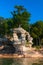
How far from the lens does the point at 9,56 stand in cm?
7262

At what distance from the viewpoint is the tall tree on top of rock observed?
3521 inches

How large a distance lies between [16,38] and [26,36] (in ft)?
25.8

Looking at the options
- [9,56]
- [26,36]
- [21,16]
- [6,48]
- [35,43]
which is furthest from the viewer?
[35,43]

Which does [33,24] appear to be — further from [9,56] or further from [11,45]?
[9,56]

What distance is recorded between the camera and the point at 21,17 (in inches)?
3521

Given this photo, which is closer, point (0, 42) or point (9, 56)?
point (9, 56)

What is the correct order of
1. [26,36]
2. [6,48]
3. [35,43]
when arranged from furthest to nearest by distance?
1. [35,43]
2. [26,36]
3. [6,48]

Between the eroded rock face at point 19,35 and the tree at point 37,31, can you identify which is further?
the tree at point 37,31

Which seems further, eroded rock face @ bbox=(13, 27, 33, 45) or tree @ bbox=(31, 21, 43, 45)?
tree @ bbox=(31, 21, 43, 45)

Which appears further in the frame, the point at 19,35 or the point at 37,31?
the point at 37,31

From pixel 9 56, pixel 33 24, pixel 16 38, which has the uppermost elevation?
pixel 33 24

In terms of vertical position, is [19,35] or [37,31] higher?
[37,31]

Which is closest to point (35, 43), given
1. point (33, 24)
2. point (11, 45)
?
point (33, 24)

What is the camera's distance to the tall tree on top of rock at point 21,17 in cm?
8944
